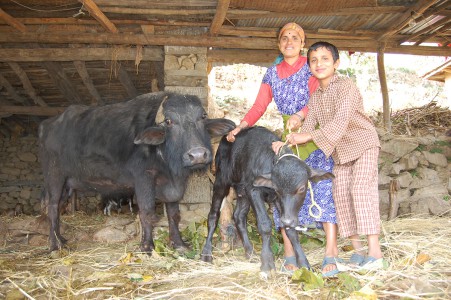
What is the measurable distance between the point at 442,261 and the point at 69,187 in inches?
176

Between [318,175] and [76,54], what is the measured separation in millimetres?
4918

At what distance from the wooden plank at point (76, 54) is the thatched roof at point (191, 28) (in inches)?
0.6

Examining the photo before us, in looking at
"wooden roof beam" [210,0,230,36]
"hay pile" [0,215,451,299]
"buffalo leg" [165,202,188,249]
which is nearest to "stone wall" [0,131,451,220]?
"buffalo leg" [165,202,188,249]

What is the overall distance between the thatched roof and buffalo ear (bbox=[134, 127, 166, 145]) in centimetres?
177

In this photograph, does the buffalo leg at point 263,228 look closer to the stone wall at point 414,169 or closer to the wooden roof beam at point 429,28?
the stone wall at point 414,169

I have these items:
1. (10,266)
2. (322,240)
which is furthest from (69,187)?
(322,240)

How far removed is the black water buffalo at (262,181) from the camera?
353 centimetres

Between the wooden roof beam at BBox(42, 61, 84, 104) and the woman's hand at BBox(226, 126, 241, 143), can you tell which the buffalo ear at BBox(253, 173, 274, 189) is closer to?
the woman's hand at BBox(226, 126, 241, 143)

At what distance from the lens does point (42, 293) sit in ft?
12.0

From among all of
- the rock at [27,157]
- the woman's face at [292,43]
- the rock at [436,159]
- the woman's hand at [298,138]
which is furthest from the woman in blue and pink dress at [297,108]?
the rock at [27,157]

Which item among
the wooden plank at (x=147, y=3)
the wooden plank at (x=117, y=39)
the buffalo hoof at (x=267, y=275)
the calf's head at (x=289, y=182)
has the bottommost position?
the buffalo hoof at (x=267, y=275)

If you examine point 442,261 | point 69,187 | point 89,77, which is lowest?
point 442,261

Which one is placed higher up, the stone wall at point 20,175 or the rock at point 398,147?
the rock at point 398,147

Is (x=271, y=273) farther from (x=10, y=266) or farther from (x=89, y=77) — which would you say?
(x=89, y=77)
